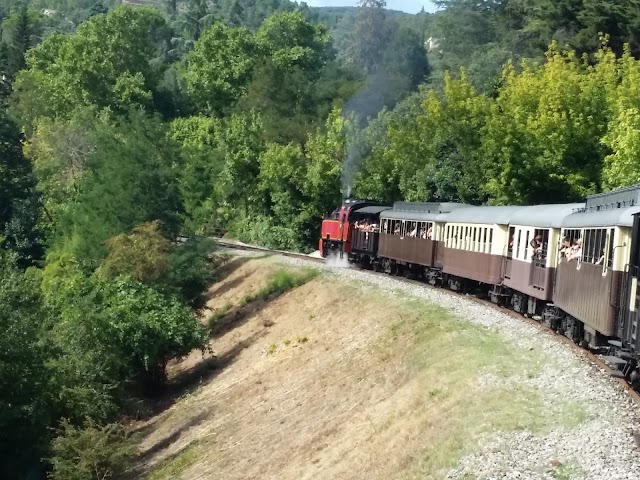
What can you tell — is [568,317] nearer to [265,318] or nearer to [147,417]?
[147,417]

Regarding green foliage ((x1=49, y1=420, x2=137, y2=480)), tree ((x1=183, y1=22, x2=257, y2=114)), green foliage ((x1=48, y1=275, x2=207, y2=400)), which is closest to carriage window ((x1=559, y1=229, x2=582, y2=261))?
green foliage ((x1=49, y1=420, x2=137, y2=480))

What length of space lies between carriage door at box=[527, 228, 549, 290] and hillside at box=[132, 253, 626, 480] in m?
1.85

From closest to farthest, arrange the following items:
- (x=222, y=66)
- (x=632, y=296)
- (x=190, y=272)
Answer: (x=632, y=296), (x=190, y=272), (x=222, y=66)

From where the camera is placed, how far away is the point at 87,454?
26.6 meters

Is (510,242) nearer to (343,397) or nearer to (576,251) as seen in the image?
(343,397)

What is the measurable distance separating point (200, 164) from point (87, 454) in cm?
5256

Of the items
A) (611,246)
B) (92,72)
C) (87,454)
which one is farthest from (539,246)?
(92,72)

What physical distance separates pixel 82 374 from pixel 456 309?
36.7ft

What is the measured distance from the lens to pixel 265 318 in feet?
136

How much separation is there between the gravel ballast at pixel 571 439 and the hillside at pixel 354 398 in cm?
6

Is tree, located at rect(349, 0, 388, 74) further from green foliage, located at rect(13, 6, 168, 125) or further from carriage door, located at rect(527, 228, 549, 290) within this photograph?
carriage door, located at rect(527, 228, 549, 290)

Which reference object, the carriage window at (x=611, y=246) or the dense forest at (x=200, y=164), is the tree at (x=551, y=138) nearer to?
the dense forest at (x=200, y=164)

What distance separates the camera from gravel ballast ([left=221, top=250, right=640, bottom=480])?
42.3ft

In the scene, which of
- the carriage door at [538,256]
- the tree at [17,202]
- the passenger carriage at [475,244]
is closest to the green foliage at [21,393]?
the passenger carriage at [475,244]
